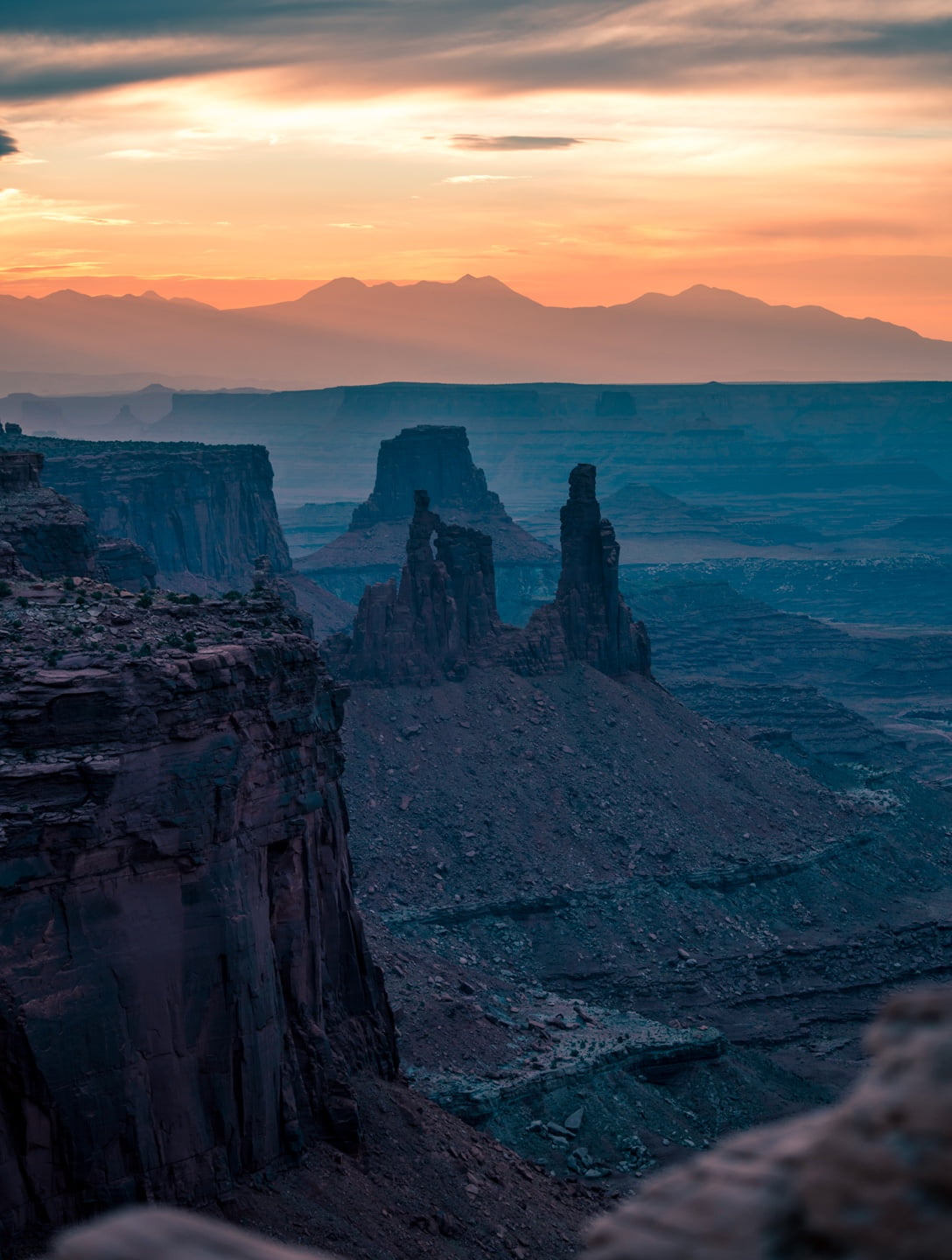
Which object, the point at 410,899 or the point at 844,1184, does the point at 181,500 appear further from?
the point at 844,1184

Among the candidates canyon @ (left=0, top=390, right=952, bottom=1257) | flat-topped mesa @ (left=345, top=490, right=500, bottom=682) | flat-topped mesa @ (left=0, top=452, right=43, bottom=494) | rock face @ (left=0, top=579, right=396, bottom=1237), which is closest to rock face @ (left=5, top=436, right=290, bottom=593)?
canyon @ (left=0, top=390, right=952, bottom=1257)

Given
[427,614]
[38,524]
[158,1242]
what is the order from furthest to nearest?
[427,614] < [38,524] < [158,1242]

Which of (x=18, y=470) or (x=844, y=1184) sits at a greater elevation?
(x=18, y=470)

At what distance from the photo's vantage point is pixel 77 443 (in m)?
166

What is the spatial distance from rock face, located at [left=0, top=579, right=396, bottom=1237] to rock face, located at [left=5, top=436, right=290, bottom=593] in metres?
114

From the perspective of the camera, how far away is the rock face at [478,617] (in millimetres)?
100312

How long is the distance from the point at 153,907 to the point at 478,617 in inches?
2851

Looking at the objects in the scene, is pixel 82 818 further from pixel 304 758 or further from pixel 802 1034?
pixel 802 1034

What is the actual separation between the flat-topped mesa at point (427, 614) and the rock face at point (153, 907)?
63.6 meters

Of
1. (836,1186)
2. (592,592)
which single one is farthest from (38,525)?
(836,1186)

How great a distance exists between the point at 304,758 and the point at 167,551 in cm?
12796

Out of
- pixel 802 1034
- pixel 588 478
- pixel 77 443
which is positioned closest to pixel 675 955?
pixel 802 1034

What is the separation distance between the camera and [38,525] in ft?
236

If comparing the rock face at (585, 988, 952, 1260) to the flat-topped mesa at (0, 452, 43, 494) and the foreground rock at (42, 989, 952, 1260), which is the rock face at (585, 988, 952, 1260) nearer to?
the foreground rock at (42, 989, 952, 1260)
